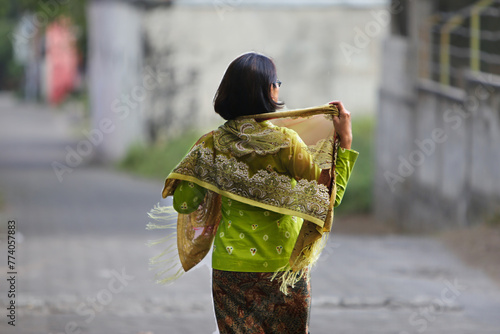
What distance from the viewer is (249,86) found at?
11.7 feet

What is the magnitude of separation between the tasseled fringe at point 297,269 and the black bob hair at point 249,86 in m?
0.59

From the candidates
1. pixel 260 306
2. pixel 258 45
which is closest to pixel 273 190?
pixel 260 306

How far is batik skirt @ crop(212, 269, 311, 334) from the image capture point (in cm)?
367

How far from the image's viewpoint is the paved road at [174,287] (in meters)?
5.94

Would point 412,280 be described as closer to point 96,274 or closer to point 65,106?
point 96,274

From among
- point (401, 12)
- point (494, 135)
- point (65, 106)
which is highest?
point (401, 12)

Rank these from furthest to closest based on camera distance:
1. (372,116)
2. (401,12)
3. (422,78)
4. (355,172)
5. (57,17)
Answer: (57,17) < (372,116) < (355,172) < (401,12) < (422,78)

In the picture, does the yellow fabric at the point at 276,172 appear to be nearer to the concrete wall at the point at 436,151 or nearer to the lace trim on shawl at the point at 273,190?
the lace trim on shawl at the point at 273,190

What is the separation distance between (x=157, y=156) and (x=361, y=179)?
5.29 metres

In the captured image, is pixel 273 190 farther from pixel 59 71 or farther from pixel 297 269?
pixel 59 71

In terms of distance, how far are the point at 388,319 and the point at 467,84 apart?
484cm

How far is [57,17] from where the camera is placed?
23.3 metres

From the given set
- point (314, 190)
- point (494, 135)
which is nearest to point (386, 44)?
point (494, 135)

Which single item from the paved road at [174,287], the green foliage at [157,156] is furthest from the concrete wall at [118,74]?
the paved road at [174,287]
